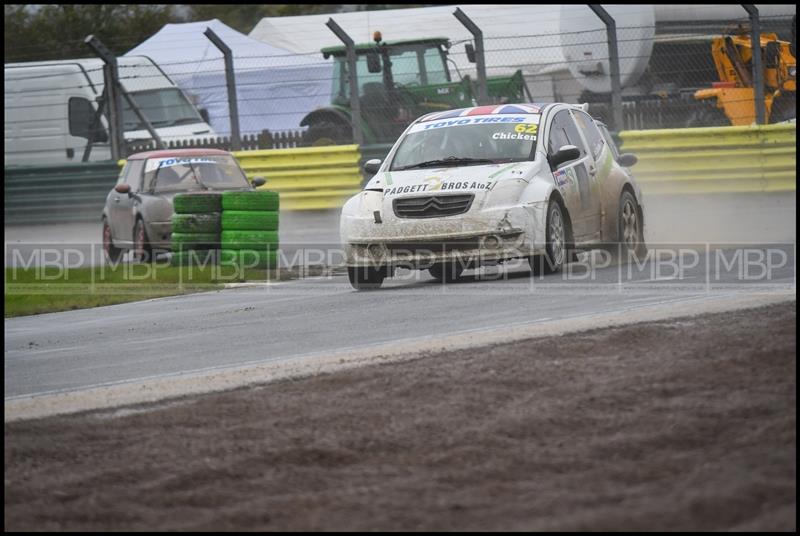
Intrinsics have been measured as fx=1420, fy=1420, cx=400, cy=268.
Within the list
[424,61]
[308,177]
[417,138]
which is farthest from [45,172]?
[417,138]

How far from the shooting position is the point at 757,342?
6.92 m

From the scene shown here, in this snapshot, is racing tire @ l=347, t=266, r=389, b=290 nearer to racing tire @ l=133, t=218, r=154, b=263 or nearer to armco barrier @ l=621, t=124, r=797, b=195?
racing tire @ l=133, t=218, r=154, b=263

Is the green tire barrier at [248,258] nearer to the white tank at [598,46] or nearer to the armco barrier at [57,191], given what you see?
the white tank at [598,46]

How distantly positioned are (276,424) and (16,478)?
1113 mm

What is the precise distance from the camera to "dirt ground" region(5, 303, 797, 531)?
442 cm

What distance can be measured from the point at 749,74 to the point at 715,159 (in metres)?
5.34

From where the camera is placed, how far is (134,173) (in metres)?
19.0

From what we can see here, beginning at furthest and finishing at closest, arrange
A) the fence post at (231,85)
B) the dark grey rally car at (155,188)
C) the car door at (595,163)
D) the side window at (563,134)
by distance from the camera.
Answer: the fence post at (231,85) → the dark grey rally car at (155,188) → the car door at (595,163) → the side window at (563,134)

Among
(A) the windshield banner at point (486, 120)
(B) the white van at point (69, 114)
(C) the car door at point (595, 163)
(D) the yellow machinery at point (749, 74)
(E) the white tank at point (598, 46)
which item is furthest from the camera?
(B) the white van at point (69, 114)

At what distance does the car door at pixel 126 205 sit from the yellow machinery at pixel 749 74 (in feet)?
31.0

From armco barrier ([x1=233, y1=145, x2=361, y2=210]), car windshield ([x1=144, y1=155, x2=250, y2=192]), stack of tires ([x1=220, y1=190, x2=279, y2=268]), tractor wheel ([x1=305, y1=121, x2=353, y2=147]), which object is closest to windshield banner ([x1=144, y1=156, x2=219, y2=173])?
car windshield ([x1=144, y1=155, x2=250, y2=192])

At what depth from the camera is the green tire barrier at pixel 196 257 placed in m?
15.9

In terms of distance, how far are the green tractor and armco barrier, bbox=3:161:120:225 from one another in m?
3.69

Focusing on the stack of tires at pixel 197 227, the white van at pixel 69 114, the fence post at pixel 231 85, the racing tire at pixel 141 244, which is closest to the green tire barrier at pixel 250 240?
the stack of tires at pixel 197 227
